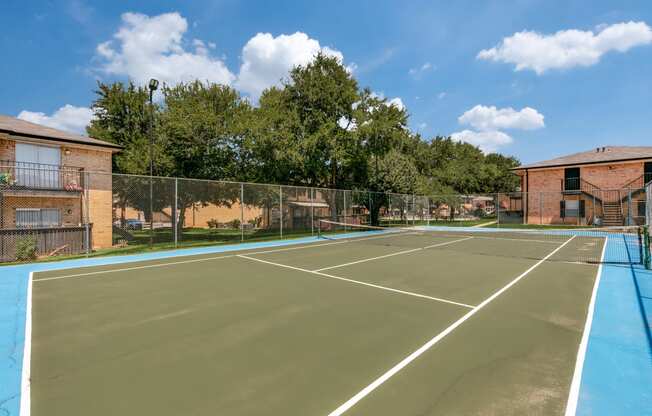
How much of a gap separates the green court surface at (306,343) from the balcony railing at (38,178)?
819 cm

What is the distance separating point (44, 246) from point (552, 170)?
140 ft

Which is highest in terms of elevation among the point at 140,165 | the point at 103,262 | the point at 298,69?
the point at 298,69

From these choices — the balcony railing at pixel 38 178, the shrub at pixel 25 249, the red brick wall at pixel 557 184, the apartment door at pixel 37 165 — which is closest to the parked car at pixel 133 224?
the balcony railing at pixel 38 178

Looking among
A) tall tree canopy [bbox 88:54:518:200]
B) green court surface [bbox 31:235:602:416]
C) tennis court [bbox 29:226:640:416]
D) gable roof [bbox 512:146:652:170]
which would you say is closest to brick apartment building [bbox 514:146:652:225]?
gable roof [bbox 512:146:652:170]

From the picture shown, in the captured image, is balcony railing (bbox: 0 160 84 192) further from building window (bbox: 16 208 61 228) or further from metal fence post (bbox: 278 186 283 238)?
metal fence post (bbox: 278 186 283 238)

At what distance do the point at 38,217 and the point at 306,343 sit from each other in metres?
18.5

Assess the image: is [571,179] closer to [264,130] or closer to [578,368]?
[264,130]

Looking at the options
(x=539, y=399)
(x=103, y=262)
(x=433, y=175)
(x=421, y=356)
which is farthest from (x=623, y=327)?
(x=433, y=175)

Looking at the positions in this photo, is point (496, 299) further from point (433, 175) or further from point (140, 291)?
point (433, 175)

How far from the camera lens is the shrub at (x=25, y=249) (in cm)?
1242

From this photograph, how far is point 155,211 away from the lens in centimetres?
1625

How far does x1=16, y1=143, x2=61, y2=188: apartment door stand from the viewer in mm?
15645

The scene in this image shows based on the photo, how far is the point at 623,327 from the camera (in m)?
5.36

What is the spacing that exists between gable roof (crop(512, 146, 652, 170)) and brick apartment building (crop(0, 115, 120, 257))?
39870 mm
